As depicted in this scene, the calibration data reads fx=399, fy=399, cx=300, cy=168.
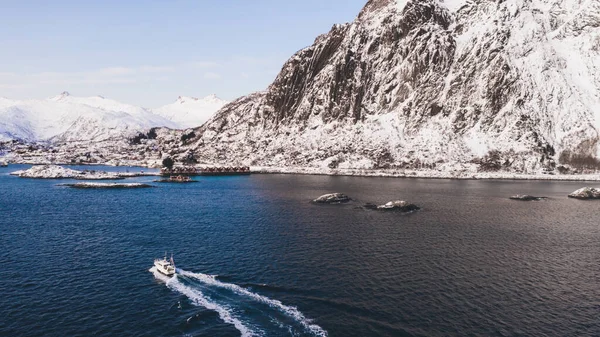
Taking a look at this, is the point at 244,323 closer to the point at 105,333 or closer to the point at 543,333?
the point at 105,333

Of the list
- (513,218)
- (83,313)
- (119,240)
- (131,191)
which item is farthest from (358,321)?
(131,191)

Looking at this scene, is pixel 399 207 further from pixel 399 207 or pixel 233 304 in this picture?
pixel 233 304

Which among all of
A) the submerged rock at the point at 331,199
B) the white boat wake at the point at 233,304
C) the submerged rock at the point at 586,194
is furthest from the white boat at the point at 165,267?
the submerged rock at the point at 586,194

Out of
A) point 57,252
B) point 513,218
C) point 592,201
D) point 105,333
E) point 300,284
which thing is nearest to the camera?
point 105,333

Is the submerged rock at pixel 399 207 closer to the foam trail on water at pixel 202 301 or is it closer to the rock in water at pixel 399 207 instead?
the rock in water at pixel 399 207

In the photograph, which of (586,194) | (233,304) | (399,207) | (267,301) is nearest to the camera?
(233,304)

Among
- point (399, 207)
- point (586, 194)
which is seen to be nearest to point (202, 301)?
point (399, 207)

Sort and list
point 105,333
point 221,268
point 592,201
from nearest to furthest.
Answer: point 105,333 → point 221,268 → point 592,201
